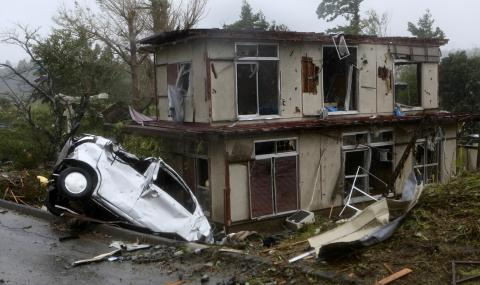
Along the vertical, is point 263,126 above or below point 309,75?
below

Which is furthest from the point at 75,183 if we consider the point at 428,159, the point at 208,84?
the point at 428,159

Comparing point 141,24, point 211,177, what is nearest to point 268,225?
point 211,177

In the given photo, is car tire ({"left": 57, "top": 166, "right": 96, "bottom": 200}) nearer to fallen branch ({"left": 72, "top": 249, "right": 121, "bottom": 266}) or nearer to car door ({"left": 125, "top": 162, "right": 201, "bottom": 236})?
car door ({"left": 125, "top": 162, "right": 201, "bottom": 236})

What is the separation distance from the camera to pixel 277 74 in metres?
15.1

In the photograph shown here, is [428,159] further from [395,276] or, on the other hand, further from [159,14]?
[159,14]

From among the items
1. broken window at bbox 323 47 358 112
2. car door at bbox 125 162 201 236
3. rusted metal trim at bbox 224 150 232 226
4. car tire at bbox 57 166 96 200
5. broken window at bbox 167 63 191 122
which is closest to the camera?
car tire at bbox 57 166 96 200

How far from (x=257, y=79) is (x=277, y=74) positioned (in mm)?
671

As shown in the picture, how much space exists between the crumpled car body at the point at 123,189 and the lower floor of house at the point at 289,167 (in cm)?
342

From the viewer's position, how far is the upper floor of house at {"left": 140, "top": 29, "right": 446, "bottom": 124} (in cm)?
1427

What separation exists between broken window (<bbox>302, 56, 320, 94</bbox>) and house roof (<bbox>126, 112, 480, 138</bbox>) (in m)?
0.98

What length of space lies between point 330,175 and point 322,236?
9244mm

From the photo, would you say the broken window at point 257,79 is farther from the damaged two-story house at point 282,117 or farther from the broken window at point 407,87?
the broken window at point 407,87

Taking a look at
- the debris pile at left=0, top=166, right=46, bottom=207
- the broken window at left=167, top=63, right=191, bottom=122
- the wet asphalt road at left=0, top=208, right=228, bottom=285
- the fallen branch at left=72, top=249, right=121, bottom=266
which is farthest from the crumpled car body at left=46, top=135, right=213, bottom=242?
the broken window at left=167, top=63, right=191, bottom=122

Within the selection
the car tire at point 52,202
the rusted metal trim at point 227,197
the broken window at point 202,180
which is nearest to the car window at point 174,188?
the car tire at point 52,202
